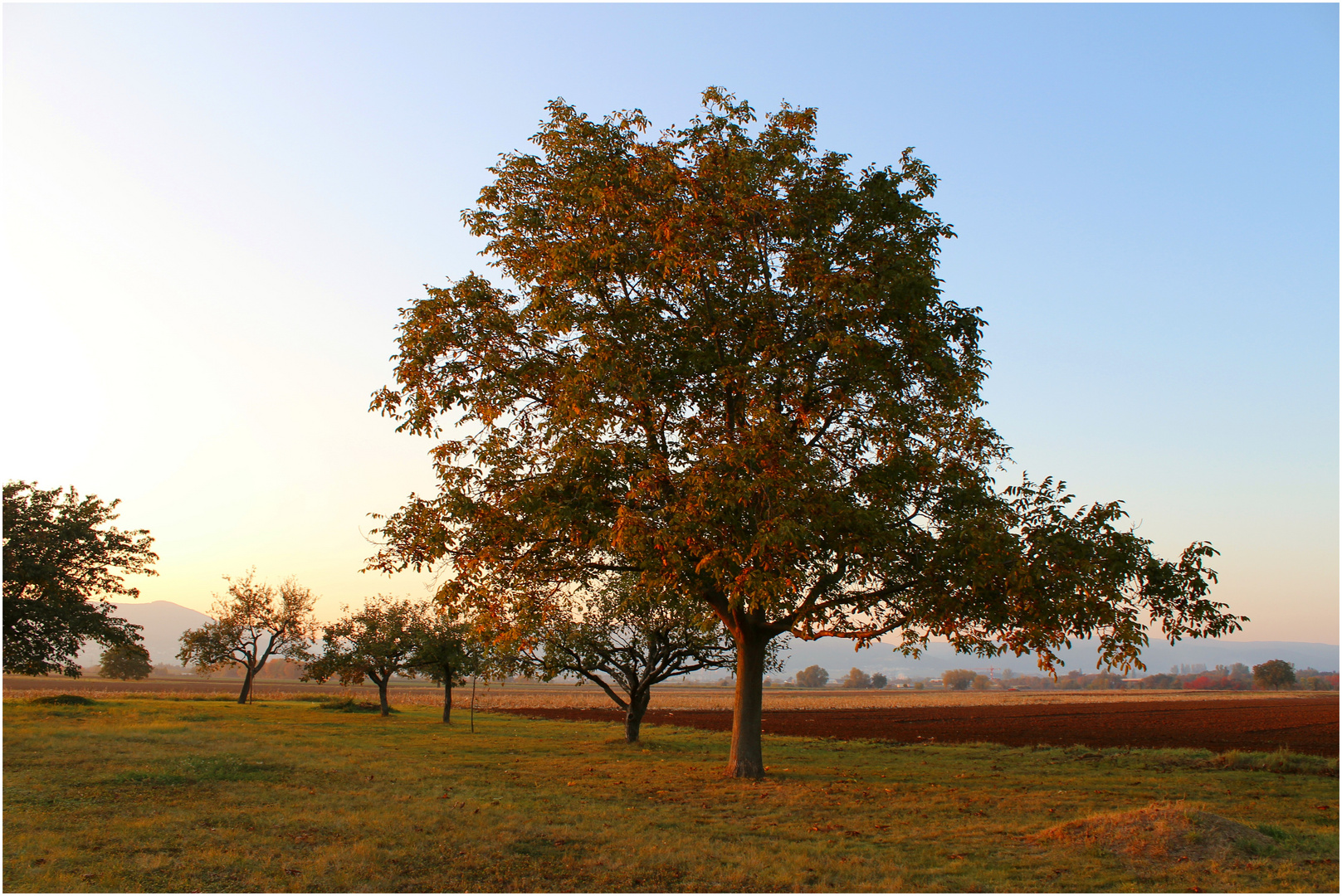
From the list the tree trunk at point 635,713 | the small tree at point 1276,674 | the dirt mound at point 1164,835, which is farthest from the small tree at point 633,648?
the small tree at point 1276,674

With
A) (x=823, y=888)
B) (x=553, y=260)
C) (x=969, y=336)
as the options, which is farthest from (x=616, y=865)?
(x=969, y=336)

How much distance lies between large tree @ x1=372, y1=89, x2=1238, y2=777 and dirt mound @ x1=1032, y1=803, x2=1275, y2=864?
11.2 ft

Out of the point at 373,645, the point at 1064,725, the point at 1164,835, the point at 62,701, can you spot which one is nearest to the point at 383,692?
the point at 373,645

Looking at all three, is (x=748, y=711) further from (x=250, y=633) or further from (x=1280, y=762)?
(x=250, y=633)

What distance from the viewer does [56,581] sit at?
104 ft

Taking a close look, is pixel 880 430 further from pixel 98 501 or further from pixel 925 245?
pixel 98 501

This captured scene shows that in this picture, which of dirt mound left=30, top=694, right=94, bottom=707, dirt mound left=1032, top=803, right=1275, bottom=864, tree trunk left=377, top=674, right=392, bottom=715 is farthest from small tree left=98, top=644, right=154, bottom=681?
dirt mound left=1032, top=803, right=1275, bottom=864

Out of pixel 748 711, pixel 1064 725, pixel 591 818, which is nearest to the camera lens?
pixel 591 818

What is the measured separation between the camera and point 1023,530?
1634 cm

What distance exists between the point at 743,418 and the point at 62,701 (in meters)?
45.1


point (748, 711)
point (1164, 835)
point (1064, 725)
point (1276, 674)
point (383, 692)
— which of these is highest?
point (748, 711)

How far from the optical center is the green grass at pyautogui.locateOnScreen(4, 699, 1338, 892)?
31.6 ft

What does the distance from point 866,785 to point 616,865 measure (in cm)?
1034

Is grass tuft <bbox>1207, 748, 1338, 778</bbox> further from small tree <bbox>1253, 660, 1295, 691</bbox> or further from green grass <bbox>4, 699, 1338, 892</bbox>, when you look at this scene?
small tree <bbox>1253, 660, 1295, 691</bbox>
